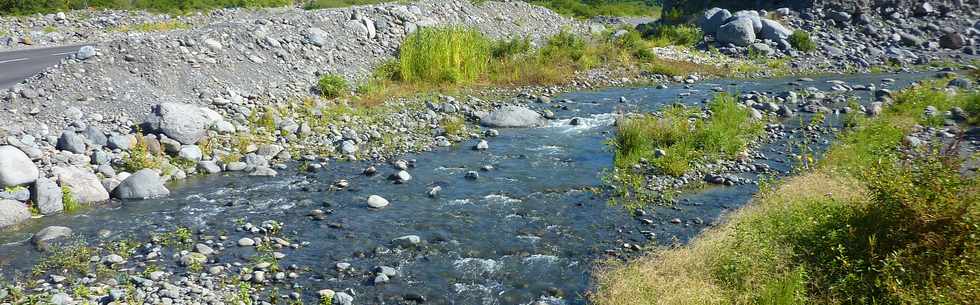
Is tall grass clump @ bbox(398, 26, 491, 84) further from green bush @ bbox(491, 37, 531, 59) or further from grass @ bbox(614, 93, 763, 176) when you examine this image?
grass @ bbox(614, 93, 763, 176)

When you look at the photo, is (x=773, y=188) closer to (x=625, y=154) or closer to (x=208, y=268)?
(x=625, y=154)

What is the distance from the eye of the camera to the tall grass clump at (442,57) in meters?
21.1

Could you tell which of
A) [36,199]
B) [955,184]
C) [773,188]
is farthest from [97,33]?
[955,184]

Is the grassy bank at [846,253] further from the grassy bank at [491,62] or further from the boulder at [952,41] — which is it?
the boulder at [952,41]

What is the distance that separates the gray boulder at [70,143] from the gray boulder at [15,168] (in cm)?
114

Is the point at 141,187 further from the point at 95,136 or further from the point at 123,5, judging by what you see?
the point at 123,5

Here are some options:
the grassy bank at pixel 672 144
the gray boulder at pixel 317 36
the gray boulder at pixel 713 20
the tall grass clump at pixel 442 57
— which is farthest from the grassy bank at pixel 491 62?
the grassy bank at pixel 672 144

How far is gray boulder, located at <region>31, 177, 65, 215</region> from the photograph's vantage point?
36.3ft

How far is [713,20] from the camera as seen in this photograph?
31.1 m

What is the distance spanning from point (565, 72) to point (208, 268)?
54.1ft

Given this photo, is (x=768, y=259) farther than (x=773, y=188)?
No

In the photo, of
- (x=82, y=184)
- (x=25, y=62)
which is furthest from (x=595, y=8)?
(x=82, y=184)

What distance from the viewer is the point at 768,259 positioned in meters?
7.49

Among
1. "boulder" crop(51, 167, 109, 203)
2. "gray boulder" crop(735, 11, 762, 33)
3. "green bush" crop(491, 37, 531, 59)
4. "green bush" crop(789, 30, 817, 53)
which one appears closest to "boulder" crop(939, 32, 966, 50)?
"green bush" crop(789, 30, 817, 53)
